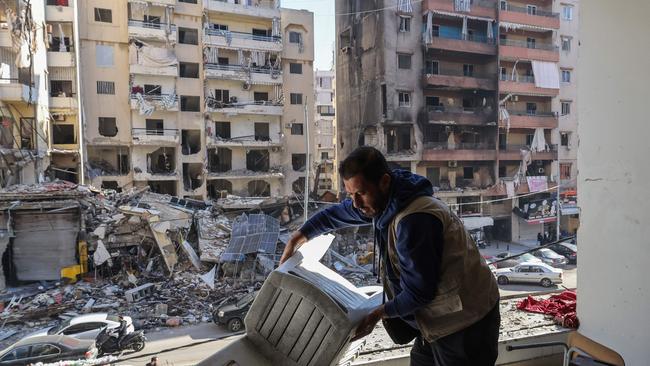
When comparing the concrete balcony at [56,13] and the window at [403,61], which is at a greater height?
the concrete balcony at [56,13]

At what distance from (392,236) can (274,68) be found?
12408 mm

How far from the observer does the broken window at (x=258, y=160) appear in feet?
42.9

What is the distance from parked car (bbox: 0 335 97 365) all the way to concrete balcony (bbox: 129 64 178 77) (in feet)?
28.9

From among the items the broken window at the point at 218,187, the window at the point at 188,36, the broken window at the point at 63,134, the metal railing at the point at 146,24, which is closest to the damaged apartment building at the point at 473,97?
the broken window at the point at 218,187

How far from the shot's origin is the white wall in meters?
1.23

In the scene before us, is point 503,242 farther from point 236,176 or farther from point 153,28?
point 153,28

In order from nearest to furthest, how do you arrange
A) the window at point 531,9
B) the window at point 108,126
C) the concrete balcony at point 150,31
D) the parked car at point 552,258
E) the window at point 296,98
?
the parked car at point 552,258
the concrete balcony at point 150,31
the window at point 108,126
the window at point 531,9
the window at point 296,98

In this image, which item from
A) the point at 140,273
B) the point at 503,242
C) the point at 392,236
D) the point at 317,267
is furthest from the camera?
the point at 503,242

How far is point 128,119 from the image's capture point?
11.5m

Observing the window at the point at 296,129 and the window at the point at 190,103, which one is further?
the window at the point at 296,129

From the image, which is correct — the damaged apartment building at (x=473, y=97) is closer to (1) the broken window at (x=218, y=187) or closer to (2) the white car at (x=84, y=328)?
(1) the broken window at (x=218, y=187)

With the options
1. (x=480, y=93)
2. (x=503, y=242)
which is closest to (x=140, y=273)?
(x=503, y=242)

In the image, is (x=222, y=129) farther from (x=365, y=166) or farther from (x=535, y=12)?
(x=365, y=166)

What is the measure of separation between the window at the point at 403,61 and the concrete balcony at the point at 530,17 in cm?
292
